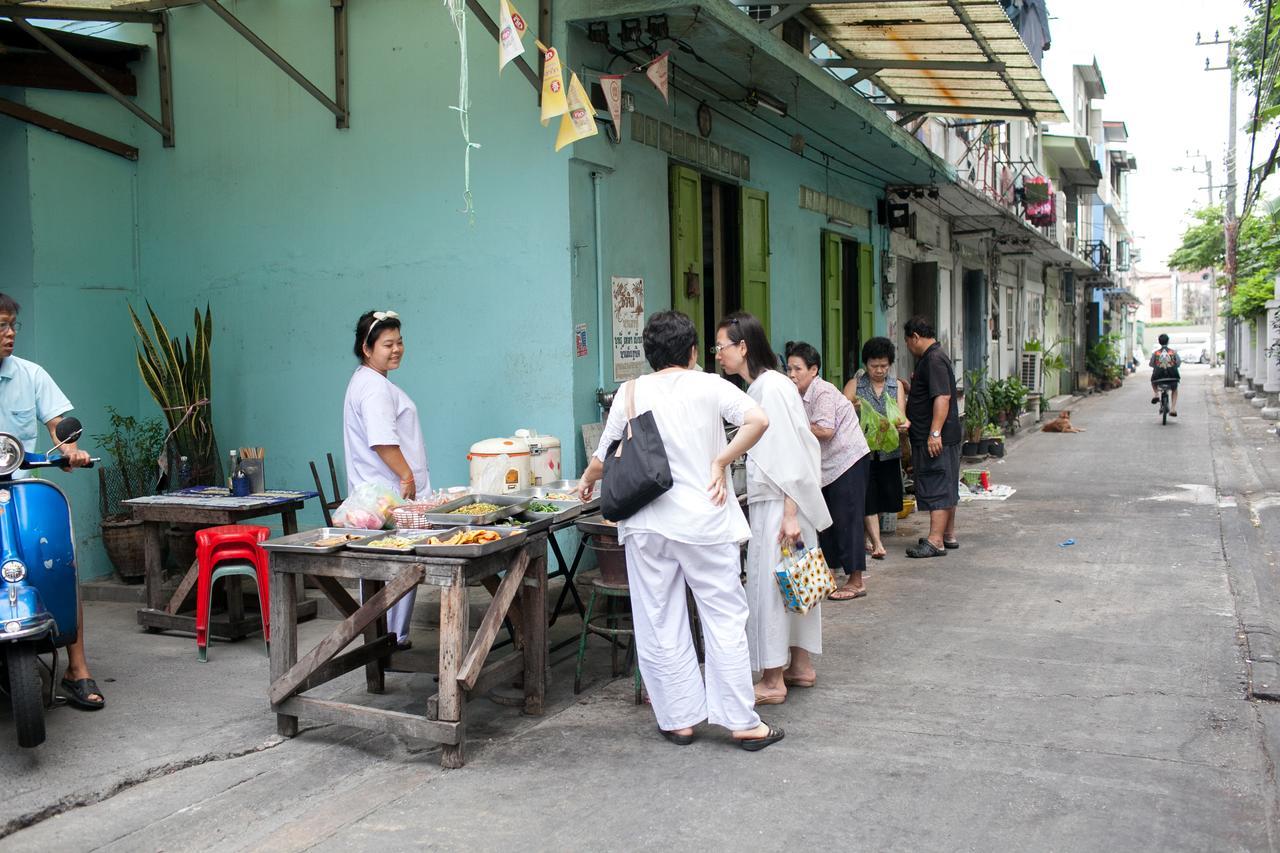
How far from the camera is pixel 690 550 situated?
170 inches

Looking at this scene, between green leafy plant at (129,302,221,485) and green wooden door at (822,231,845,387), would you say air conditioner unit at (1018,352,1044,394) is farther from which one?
green leafy plant at (129,302,221,485)

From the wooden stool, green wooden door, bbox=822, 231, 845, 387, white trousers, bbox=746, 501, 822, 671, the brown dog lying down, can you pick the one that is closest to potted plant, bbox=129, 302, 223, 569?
the wooden stool

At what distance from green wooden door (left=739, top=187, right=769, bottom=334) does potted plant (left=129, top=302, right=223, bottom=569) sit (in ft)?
14.2

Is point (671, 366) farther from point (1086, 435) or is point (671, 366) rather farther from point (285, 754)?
point (1086, 435)

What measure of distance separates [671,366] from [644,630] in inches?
43.3

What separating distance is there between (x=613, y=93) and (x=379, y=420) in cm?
273

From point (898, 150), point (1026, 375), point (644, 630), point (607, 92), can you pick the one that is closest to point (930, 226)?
point (898, 150)

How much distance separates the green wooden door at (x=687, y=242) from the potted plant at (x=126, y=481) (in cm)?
390

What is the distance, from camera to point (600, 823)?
372cm

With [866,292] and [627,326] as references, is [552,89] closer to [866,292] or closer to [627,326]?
[627,326]

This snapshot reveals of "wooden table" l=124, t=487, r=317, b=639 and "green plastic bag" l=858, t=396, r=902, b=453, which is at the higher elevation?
"green plastic bag" l=858, t=396, r=902, b=453

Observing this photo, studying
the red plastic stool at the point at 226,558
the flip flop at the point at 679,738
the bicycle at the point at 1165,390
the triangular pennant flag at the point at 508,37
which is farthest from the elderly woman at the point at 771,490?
the bicycle at the point at 1165,390

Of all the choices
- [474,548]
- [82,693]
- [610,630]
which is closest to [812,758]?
[610,630]

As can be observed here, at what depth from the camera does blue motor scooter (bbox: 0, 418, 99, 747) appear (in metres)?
4.12
